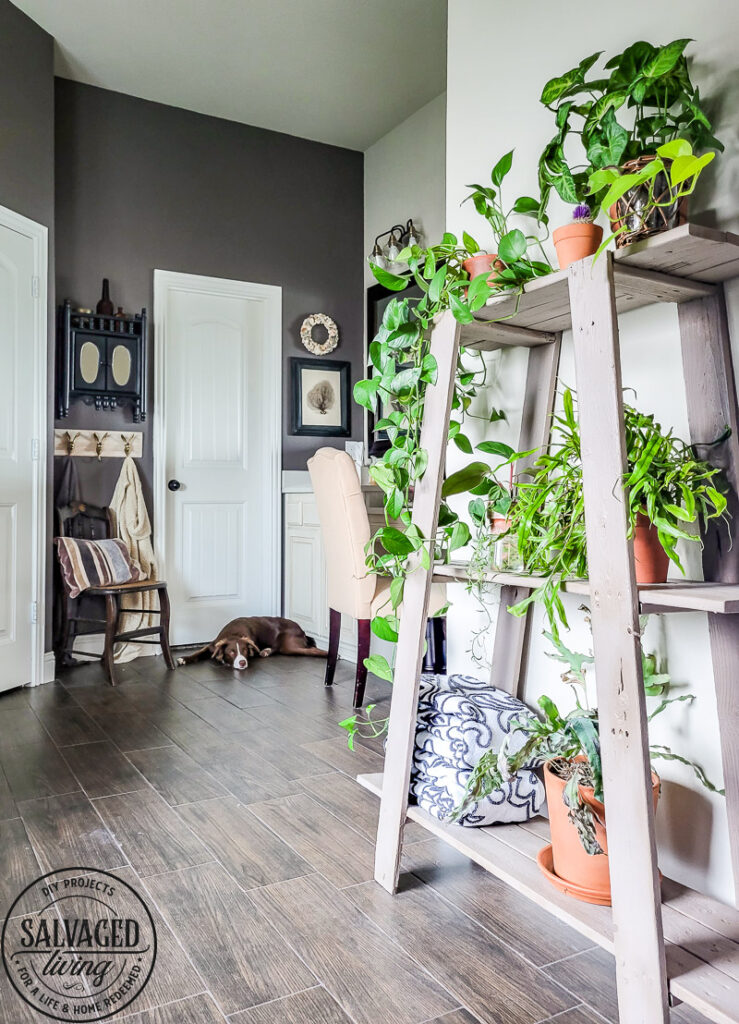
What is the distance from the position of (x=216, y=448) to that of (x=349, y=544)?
1.69 meters

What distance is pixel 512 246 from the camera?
4.50 feet

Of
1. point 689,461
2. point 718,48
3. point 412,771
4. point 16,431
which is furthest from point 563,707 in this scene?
point 16,431

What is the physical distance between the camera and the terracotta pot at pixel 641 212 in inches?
47.9

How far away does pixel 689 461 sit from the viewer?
1251mm

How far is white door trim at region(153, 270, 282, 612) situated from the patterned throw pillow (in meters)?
0.50

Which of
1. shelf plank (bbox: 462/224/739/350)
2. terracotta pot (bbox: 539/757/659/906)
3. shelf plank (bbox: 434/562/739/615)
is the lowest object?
terracotta pot (bbox: 539/757/659/906)

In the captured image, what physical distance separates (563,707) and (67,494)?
3130 millimetres

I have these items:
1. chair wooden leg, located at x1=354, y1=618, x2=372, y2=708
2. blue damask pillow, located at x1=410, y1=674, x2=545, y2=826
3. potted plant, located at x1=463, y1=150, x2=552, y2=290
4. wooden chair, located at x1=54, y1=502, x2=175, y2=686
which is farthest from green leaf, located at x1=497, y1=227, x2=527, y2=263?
wooden chair, located at x1=54, y1=502, x2=175, y2=686

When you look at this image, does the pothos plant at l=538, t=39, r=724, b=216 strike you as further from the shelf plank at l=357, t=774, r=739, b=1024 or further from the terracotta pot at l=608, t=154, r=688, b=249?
the shelf plank at l=357, t=774, r=739, b=1024

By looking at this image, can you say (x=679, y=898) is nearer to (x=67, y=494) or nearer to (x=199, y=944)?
(x=199, y=944)

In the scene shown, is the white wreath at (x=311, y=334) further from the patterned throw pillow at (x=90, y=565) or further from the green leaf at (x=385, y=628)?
the green leaf at (x=385, y=628)

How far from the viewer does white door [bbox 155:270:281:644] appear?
442cm

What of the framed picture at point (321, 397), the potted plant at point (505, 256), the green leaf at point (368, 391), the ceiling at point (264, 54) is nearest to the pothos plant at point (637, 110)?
the potted plant at point (505, 256)

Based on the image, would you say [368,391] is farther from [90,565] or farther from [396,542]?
[90,565]
